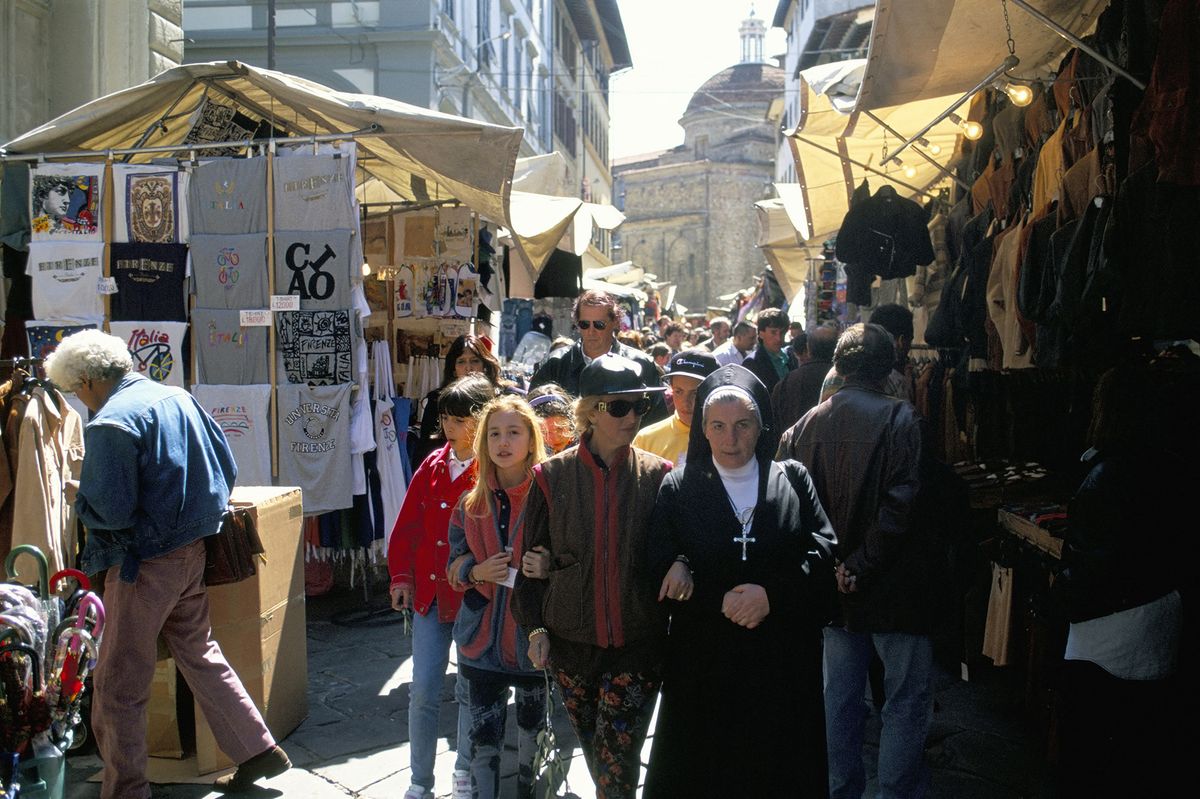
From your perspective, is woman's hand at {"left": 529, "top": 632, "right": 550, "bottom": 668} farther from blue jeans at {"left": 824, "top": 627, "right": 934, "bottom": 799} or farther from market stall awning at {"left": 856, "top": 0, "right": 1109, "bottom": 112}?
market stall awning at {"left": 856, "top": 0, "right": 1109, "bottom": 112}

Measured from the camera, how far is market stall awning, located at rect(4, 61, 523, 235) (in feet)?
20.9

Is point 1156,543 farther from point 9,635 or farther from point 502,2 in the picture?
point 502,2

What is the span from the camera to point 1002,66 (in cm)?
500

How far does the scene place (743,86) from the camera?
6156cm

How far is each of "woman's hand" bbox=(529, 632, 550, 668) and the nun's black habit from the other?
394mm

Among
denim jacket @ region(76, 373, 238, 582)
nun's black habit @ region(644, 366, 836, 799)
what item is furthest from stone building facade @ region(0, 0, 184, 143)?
nun's black habit @ region(644, 366, 836, 799)

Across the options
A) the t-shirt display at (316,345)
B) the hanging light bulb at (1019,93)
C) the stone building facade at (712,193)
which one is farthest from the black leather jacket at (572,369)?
the stone building facade at (712,193)

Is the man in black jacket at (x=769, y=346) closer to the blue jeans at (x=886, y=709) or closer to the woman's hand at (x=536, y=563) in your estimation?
the blue jeans at (x=886, y=709)

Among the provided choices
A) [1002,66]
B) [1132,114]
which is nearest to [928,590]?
[1132,114]

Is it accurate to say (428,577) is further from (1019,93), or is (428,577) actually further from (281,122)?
(281,122)

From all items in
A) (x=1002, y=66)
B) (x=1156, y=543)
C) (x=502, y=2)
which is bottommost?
(x=1156, y=543)

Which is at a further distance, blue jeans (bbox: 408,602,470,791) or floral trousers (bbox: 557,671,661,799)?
blue jeans (bbox: 408,602,470,791)

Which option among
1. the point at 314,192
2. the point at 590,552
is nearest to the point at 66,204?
the point at 314,192

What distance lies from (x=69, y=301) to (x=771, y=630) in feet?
16.5
